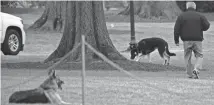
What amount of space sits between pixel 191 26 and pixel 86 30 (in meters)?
3.58

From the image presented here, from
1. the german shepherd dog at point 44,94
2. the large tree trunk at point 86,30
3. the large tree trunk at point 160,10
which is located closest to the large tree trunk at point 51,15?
the large tree trunk at point 160,10

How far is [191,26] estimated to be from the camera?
1526cm

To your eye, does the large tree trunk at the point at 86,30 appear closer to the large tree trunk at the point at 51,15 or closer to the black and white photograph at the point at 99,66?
the black and white photograph at the point at 99,66

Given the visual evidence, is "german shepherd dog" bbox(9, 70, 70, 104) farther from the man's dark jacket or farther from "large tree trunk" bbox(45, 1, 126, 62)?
"large tree trunk" bbox(45, 1, 126, 62)

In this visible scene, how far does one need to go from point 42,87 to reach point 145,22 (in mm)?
39047

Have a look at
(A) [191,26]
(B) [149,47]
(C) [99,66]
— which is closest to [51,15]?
(B) [149,47]

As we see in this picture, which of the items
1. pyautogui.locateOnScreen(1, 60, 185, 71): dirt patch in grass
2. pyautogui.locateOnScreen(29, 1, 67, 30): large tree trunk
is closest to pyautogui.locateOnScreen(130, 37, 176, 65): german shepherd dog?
pyautogui.locateOnScreen(1, 60, 185, 71): dirt patch in grass

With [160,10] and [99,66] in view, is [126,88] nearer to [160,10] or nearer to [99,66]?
[99,66]

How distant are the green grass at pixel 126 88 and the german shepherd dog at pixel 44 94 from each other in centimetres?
70

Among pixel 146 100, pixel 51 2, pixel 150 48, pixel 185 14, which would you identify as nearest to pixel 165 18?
pixel 51 2

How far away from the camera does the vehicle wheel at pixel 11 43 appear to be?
19.1m

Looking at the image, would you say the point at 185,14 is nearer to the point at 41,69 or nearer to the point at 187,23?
the point at 187,23

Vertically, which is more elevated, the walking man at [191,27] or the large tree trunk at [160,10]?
the walking man at [191,27]

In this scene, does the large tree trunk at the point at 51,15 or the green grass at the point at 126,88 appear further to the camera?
the large tree trunk at the point at 51,15
